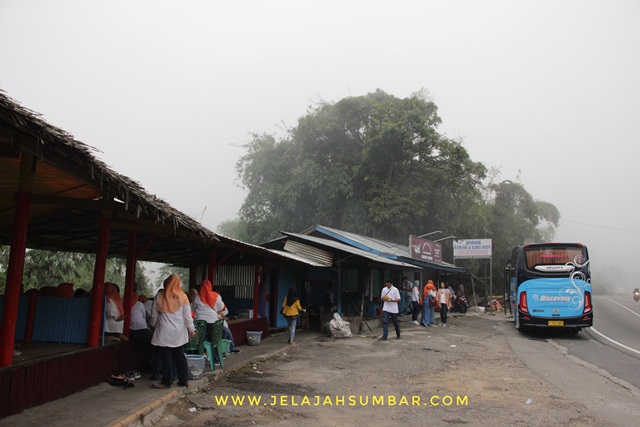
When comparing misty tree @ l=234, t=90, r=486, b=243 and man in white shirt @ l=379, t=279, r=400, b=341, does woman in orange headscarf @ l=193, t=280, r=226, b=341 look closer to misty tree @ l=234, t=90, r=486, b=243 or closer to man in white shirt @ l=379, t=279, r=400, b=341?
man in white shirt @ l=379, t=279, r=400, b=341

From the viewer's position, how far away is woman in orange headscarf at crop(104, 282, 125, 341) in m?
7.21

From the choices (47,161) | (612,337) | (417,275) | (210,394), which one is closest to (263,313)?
(210,394)

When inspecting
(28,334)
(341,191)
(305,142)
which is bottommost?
(28,334)

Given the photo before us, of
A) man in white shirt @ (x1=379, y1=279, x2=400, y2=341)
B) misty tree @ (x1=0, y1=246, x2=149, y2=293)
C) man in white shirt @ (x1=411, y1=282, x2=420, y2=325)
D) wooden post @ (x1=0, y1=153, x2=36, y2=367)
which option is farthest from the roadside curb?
man in white shirt @ (x1=411, y1=282, x2=420, y2=325)

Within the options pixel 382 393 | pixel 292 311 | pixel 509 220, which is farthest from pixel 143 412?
pixel 509 220

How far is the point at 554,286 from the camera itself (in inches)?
575

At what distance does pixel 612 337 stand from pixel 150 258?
14.8m

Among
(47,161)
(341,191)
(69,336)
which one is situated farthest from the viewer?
(341,191)

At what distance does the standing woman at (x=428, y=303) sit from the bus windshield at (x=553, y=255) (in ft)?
11.7

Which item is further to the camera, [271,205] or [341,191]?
Result: [271,205]

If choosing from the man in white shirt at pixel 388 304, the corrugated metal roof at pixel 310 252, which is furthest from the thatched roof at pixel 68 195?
the corrugated metal roof at pixel 310 252

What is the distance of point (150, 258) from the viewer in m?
13.8

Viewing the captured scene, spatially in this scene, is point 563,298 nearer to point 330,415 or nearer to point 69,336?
point 330,415

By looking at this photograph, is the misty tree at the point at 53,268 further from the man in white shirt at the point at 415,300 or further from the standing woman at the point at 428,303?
the standing woman at the point at 428,303
